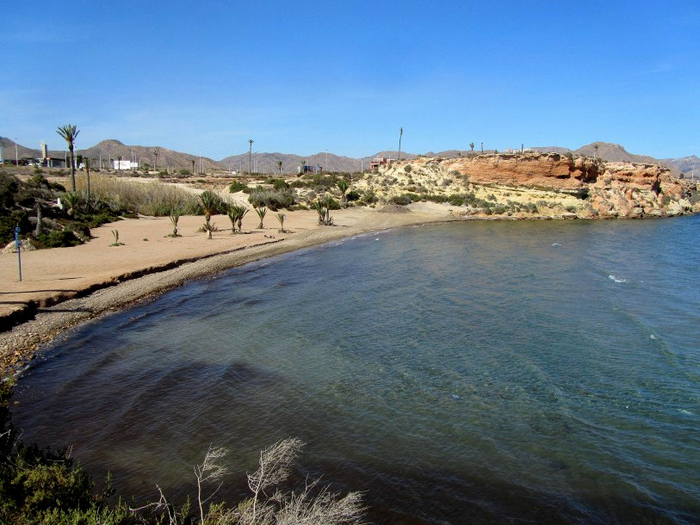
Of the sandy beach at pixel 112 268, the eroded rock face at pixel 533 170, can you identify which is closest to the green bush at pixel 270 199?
the sandy beach at pixel 112 268

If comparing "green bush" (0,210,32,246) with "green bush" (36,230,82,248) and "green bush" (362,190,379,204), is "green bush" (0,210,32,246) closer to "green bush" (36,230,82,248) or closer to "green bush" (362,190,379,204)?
"green bush" (36,230,82,248)

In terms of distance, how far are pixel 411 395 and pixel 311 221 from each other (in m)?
32.3

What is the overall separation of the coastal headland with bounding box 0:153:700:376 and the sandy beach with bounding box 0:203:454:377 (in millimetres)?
42

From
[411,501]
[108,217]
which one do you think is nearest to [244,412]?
[411,501]

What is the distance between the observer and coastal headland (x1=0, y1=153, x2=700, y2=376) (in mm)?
14227

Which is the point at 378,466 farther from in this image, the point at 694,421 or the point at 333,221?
the point at 333,221

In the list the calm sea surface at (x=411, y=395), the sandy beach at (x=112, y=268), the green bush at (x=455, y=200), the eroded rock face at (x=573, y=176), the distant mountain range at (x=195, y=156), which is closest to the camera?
the calm sea surface at (x=411, y=395)

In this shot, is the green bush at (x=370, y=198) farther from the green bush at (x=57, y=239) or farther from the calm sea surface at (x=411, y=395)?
the calm sea surface at (x=411, y=395)

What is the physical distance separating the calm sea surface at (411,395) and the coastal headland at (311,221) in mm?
1460

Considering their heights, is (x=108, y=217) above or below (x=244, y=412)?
above

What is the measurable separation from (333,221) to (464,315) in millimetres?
27794

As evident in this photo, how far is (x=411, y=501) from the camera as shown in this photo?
21.2ft

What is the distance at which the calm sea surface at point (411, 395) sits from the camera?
→ 6844mm

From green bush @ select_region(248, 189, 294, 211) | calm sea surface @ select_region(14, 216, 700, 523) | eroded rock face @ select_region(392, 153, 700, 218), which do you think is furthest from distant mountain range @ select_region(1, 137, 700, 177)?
calm sea surface @ select_region(14, 216, 700, 523)
